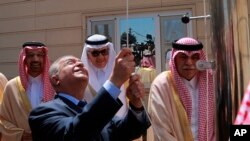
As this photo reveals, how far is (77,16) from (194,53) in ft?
14.6

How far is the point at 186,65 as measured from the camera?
2.86 m

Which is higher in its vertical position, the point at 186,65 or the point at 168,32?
the point at 168,32

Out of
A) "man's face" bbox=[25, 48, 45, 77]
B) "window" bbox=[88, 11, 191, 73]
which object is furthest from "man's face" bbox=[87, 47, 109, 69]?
"window" bbox=[88, 11, 191, 73]

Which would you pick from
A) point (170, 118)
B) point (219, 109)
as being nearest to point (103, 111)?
point (219, 109)

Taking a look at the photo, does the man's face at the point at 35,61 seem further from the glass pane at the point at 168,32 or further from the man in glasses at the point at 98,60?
the glass pane at the point at 168,32

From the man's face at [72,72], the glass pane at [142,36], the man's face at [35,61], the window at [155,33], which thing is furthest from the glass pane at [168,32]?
the man's face at [72,72]

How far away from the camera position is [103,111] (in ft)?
4.63

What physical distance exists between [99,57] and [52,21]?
4318 millimetres

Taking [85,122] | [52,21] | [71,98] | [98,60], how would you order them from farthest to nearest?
1. [52,21]
2. [98,60]
3. [71,98]
4. [85,122]

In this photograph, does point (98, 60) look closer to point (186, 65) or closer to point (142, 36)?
point (186, 65)

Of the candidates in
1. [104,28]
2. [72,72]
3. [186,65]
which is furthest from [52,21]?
[72,72]

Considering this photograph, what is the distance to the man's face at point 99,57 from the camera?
315 centimetres

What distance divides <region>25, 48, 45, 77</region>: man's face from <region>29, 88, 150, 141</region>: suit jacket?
155cm

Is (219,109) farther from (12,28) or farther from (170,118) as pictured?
(12,28)
